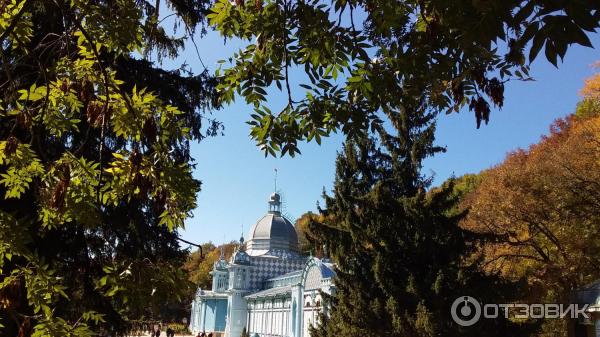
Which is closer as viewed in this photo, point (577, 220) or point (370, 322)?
point (370, 322)

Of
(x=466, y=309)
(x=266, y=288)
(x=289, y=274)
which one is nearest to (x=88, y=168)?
(x=466, y=309)

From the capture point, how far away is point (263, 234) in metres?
41.9

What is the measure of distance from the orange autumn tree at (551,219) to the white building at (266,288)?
348 inches

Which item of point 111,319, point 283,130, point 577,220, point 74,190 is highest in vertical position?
point 577,220

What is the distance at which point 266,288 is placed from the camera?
121ft

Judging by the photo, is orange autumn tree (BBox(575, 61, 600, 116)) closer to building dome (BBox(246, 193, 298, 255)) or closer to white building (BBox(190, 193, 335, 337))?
white building (BBox(190, 193, 335, 337))

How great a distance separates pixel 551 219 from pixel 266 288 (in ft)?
76.0

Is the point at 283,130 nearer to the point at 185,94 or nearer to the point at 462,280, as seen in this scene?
the point at 185,94

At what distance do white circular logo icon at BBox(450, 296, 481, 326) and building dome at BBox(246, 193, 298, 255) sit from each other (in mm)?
29217

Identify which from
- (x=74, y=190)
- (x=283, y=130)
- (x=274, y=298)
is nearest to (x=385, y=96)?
(x=283, y=130)

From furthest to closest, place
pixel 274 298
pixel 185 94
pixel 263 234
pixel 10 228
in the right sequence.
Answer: pixel 263 234 → pixel 274 298 → pixel 185 94 → pixel 10 228

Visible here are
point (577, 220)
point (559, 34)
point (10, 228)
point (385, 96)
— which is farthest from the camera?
point (577, 220)

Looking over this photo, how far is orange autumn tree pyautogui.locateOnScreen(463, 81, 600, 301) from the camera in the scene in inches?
676

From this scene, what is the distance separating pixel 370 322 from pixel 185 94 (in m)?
7.81
